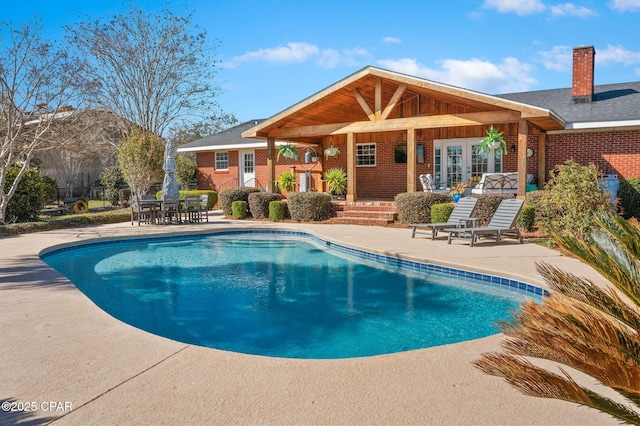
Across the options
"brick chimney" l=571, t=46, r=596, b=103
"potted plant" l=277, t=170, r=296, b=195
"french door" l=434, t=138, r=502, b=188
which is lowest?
"potted plant" l=277, t=170, r=296, b=195

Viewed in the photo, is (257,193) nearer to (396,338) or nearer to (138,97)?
(396,338)

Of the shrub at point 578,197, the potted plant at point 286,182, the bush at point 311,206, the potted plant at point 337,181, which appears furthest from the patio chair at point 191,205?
the shrub at point 578,197

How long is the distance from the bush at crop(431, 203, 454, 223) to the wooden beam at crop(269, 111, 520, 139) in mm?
2418

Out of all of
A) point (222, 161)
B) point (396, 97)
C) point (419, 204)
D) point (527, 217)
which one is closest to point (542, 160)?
point (527, 217)

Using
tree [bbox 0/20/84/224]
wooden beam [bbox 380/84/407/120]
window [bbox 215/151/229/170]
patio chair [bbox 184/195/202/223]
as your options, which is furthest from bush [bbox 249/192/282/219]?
window [bbox 215/151/229/170]

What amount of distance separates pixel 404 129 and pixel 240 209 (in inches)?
247

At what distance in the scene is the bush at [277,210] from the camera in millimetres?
15391

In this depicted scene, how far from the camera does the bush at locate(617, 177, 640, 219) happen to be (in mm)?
12797

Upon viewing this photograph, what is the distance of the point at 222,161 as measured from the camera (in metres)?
23.1

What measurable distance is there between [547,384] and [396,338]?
3477mm

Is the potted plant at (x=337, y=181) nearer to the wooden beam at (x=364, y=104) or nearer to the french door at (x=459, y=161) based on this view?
the french door at (x=459, y=161)

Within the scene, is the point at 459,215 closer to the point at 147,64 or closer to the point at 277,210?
the point at 277,210

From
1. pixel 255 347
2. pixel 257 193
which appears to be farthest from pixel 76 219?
pixel 255 347

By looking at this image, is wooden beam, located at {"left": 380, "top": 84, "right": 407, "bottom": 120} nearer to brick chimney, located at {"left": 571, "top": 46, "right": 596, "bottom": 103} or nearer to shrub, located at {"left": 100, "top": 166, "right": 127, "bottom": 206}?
brick chimney, located at {"left": 571, "top": 46, "right": 596, "bottom": 103}
